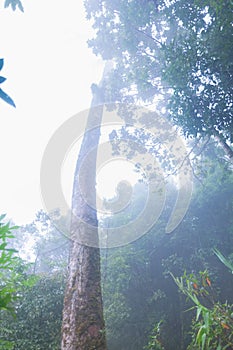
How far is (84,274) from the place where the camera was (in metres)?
4.20

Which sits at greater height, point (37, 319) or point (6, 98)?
point (6, 98)

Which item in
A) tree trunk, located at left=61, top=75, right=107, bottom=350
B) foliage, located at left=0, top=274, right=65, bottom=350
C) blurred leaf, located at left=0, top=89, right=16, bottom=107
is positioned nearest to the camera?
blurred leaf, located at left=0, top=89, right=16, bottom=107

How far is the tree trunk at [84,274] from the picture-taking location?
11.2 feet

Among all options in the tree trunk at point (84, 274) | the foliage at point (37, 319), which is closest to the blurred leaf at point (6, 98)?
the tree trunk at point (84, 274)

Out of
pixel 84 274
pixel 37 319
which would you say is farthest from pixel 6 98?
pixel 37 319

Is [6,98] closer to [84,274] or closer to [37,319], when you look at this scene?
[84,274]

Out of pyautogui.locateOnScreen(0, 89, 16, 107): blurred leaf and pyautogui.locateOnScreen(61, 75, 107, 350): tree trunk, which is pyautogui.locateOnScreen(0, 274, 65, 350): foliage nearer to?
pyautogui.locateOnScreen(61, 75, 107, 350): tree trunk

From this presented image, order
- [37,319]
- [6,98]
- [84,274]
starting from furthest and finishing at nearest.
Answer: [37,319]
[84,274]
[6,98]

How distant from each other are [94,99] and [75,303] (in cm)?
682

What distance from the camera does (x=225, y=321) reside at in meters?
1.86

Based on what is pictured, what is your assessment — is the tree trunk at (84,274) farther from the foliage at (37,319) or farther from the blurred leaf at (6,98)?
the blurred leaf at (6,98)

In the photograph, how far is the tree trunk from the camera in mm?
3404

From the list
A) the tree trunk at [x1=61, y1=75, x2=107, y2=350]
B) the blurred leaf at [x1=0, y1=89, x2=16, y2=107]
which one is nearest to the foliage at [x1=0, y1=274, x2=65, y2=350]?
the tree trunk at [x1=61, y1=75, x2=107, y2=350]

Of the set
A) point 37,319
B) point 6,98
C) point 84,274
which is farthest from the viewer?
point 37,319
